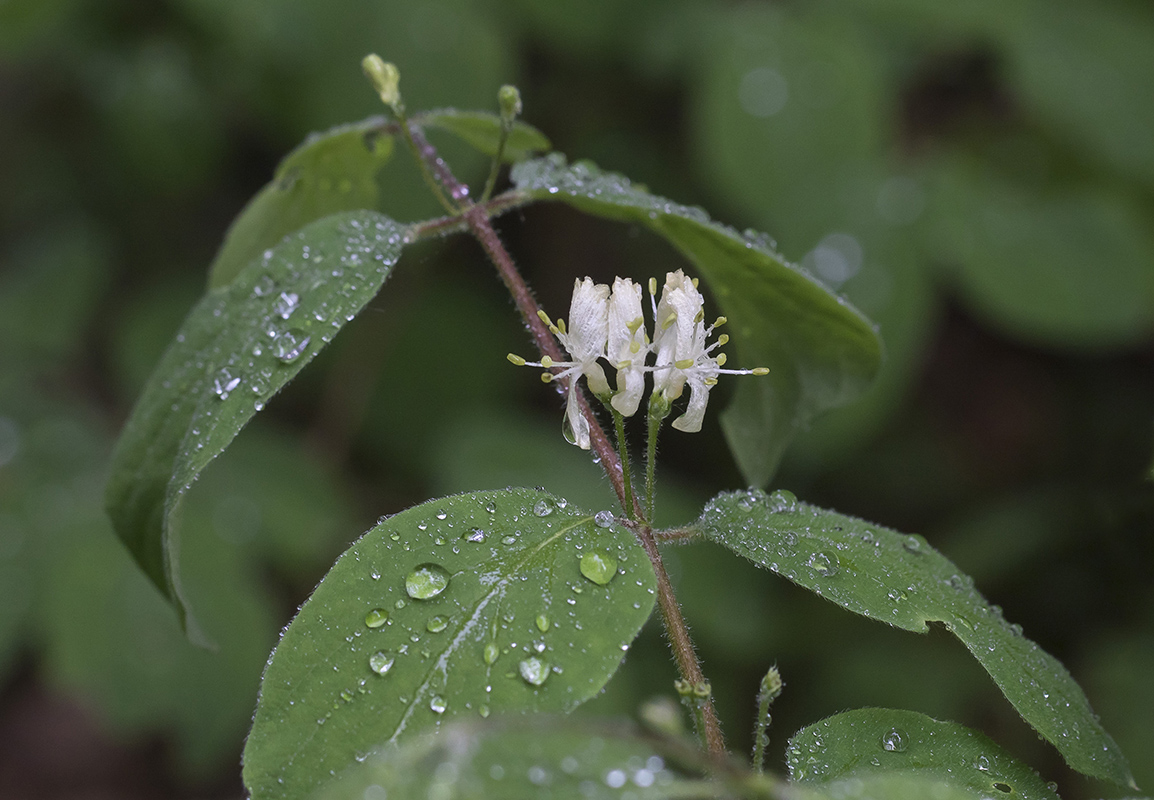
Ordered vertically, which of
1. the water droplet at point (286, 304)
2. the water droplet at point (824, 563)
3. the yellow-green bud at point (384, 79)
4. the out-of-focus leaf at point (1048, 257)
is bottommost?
the out-of-focus leaf at point (1048, 257)

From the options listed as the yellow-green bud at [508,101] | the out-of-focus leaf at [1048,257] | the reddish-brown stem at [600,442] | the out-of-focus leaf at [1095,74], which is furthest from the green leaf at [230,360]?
the out-of-focus leaf at [1095,74]

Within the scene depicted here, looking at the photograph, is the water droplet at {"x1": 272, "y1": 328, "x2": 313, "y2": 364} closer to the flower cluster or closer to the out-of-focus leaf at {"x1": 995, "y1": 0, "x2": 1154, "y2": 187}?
the flower cluster

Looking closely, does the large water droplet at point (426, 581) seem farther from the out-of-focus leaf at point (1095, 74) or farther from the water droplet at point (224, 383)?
the out-of-focus leaf at point (1095, 74)

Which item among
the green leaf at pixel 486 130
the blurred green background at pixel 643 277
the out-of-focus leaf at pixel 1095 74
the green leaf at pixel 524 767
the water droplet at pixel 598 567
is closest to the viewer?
the green leaf at pixel 524 767

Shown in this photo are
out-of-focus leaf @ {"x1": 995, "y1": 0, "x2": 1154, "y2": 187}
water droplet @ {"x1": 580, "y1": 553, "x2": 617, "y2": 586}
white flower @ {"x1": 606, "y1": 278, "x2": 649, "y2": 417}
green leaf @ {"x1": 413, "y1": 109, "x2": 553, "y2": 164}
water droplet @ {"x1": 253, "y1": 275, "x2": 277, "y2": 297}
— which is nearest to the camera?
water droplet @ {"x1": 580, "y1": 553, "x2": 617, "y2": 586}

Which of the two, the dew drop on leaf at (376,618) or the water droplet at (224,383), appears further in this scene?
the water droplet at (224,383)

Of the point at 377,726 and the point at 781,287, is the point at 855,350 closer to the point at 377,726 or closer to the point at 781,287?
the point at 781,287

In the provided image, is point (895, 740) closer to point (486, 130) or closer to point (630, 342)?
point (630, 342)

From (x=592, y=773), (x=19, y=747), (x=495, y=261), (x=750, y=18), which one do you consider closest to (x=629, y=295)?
(x=495, y=261)

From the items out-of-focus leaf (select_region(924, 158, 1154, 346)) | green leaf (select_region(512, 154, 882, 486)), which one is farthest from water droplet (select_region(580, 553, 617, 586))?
out-of-focus leaf (select_region(924, 158, 1154, 346))
